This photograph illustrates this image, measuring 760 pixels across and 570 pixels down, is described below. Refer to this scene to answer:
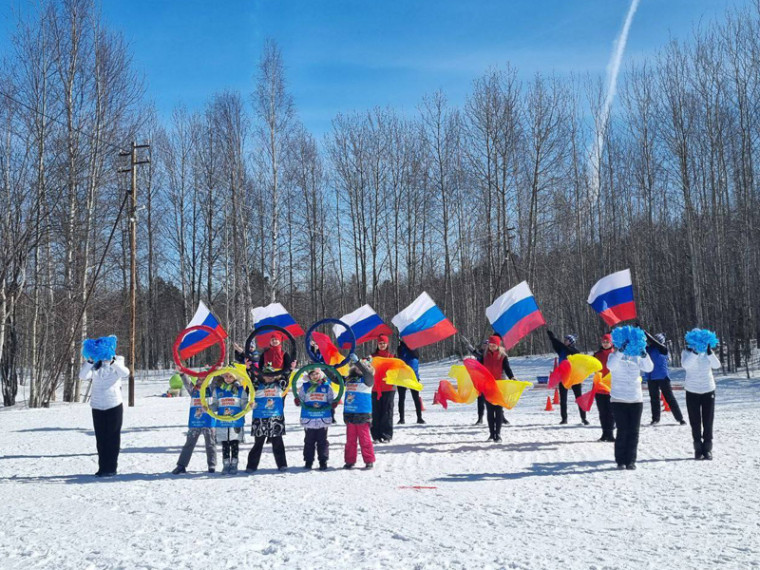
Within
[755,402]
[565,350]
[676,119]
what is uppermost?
[676,119]

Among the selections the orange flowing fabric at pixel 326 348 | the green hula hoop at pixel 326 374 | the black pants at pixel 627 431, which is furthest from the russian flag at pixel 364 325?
the black pants at pixel 627 431

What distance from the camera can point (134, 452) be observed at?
33.1 ft

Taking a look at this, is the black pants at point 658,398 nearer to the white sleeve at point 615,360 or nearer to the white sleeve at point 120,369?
the white sleeve at point 615,360

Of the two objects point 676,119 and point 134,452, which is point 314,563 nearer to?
point 134,452

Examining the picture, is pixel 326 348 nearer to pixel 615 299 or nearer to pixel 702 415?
pixel 615 299

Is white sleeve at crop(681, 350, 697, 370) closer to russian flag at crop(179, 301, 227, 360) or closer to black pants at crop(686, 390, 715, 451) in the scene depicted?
black pants at crop(686, 390, 715, 451)

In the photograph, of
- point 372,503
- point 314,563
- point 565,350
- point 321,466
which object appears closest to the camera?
point 314,563

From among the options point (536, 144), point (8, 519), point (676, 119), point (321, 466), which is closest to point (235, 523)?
point (8, 519)

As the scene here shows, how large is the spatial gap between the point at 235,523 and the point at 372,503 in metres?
1.44

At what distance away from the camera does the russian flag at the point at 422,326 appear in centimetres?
1347

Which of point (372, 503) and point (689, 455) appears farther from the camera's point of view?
point (689, 455)

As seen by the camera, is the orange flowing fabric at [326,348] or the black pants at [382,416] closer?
the black pants at [382,416]

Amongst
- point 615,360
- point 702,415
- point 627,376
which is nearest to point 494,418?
point 615,360

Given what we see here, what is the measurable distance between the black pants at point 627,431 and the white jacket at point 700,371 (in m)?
1.10
